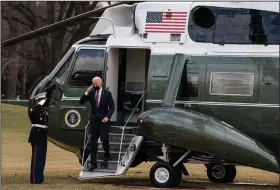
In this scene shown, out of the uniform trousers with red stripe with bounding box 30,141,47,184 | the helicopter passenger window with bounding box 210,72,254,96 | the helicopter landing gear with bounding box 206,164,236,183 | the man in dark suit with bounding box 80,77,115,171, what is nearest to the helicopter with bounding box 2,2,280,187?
the helicopter passenger window with bounding box 210,72,254,96

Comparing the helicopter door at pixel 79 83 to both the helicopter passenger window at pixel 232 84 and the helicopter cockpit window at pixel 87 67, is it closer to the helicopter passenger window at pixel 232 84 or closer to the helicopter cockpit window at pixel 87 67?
the helicopter cockpit window at pixel 87 67

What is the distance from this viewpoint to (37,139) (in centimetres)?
1385

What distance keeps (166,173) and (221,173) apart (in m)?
2.48

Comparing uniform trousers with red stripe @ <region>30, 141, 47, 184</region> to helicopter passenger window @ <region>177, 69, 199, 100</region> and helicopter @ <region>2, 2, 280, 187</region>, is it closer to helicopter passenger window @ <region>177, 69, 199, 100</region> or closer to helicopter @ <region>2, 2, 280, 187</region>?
helicopter @ <region>2, 2, 280, 187</region>

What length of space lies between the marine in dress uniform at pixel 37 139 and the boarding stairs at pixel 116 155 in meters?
0.81

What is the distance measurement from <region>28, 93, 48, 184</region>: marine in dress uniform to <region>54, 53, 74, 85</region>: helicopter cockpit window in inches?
48.5

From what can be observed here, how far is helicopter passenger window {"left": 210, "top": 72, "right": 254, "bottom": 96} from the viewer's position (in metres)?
13.4

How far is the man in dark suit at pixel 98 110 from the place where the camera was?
1367 cm

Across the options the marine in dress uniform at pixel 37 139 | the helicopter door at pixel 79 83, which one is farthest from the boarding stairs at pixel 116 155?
the marine in dress uniform at pixel 37 139

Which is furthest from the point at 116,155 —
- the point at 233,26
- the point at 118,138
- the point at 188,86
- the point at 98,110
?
the point at 233,26

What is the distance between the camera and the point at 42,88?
49.9 ft

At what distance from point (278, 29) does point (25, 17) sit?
28744 millimetres

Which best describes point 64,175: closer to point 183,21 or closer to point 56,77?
point 56,77

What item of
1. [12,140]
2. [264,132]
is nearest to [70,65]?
[264,132]
